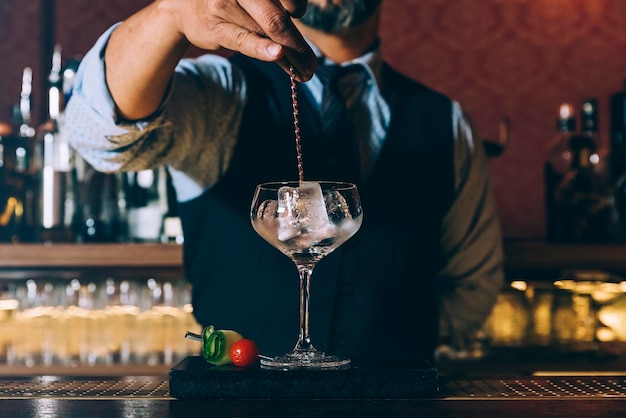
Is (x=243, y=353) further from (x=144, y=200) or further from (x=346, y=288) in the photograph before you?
(x=144, y=200)

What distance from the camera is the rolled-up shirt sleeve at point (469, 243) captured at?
6.03 ft

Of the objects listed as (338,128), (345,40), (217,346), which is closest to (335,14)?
(345,40)

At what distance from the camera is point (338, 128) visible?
1.69 m

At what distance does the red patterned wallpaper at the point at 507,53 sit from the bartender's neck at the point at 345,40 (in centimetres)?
86

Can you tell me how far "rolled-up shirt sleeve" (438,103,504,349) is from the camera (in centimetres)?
184

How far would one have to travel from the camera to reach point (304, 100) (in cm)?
170

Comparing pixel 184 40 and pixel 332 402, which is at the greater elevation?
pixel 184 40

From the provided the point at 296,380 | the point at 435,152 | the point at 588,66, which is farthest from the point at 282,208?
the point at 588,66

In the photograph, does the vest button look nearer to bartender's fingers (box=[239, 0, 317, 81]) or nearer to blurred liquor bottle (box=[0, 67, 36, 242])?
bartender's fingers (box=[239, 0, 317, 81])

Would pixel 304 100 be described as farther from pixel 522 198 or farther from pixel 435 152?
pixel 522 198

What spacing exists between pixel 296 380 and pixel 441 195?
3.01 feet

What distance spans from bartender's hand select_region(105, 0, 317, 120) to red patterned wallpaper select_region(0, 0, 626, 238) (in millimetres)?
1531

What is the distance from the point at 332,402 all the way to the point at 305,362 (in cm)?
9

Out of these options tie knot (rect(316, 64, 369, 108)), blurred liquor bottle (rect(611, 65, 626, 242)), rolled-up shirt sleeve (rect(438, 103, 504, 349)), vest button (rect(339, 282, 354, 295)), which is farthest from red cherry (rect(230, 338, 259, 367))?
blurred liquor bottle (rect(611, 65, 626, 242))
